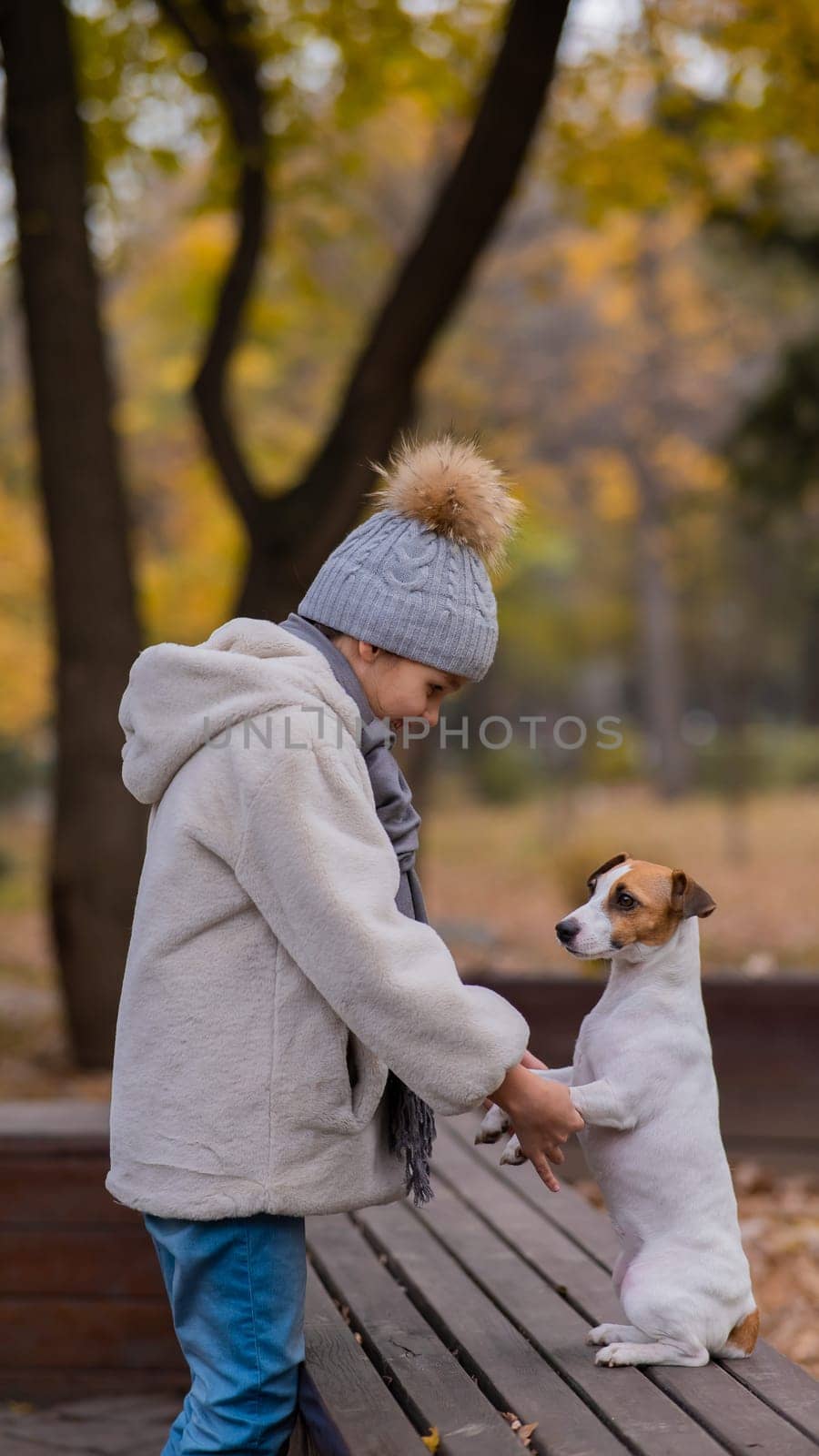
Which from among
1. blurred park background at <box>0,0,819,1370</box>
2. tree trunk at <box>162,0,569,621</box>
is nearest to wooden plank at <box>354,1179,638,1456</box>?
blurred park background at <box>0,0,819,1370</box>

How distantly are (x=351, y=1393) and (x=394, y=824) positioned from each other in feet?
3.27

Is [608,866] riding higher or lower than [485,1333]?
higher

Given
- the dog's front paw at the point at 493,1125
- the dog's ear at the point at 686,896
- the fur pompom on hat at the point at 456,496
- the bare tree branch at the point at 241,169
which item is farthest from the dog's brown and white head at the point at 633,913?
the bare tree branch at the point at 241,169

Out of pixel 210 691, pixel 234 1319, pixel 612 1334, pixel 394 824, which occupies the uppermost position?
pixel 210 691

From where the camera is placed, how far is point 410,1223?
12.5 ft

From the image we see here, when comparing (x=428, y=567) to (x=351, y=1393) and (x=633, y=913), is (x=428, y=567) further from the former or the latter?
→ (x=351, y=1393)

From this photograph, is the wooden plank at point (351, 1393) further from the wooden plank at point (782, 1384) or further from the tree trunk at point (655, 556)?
the tree trunk at point (655, 556)

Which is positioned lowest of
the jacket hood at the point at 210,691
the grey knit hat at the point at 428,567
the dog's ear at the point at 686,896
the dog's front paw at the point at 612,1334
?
the dog's front paw at the point at 612,1334

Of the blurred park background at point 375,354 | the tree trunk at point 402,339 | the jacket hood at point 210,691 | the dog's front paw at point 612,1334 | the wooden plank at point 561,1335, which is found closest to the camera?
the wooden plank at point 561,1335

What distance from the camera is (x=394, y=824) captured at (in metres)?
2.75

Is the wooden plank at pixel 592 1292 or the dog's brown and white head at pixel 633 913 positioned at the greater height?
the dog's brown and white head at pixel 633 913

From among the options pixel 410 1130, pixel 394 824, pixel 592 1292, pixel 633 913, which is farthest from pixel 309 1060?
pixel 592 1292

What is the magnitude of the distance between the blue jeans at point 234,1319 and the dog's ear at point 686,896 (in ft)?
2.83

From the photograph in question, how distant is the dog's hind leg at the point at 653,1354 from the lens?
8.74 feet
